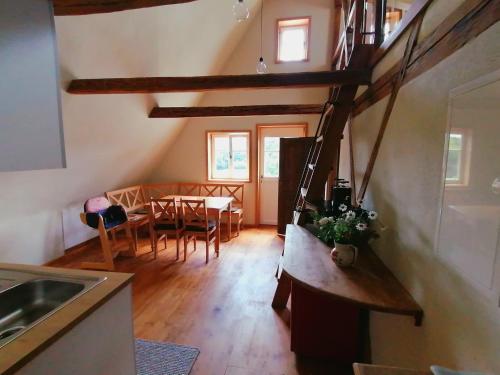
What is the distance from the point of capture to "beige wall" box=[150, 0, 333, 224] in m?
4.55

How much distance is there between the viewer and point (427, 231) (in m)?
1.15

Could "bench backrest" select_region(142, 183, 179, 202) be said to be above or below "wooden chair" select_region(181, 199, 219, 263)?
above

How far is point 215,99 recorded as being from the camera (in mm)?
5043

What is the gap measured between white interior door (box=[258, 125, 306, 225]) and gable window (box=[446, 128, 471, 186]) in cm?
407

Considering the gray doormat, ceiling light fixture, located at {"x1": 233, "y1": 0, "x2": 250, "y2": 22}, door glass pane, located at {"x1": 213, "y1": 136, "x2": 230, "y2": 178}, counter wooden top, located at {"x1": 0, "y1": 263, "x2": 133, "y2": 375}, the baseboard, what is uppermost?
ceiling light fixture, located at {"x1": 233, "y1": 0, "x2": 250, "y2": 22}

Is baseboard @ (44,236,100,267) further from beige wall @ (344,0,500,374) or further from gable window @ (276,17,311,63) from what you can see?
gable window @ (276,17,311,63)

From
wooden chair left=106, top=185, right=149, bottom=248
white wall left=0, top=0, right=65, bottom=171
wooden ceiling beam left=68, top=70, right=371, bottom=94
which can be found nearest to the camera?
white wall left=0, top=0, right=65, bottom=171

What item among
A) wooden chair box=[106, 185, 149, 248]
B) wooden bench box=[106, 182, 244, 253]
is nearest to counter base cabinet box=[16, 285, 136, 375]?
wooden chair box=[106, 185, 149, 248]

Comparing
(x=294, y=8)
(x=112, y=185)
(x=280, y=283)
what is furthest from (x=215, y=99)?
(x=280, y=283)

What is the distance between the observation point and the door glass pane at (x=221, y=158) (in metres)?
5.29

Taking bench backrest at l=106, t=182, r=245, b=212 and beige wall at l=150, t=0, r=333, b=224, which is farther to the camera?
bench backrest at l=106, t=182, r=245, b=212

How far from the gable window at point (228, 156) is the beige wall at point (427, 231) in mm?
3550

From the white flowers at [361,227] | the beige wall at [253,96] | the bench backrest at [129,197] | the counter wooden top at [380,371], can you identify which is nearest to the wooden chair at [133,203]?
the bench backrest at [129,197]

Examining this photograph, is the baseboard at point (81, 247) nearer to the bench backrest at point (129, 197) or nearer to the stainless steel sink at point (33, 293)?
the bench backrest at point (129, 197)
